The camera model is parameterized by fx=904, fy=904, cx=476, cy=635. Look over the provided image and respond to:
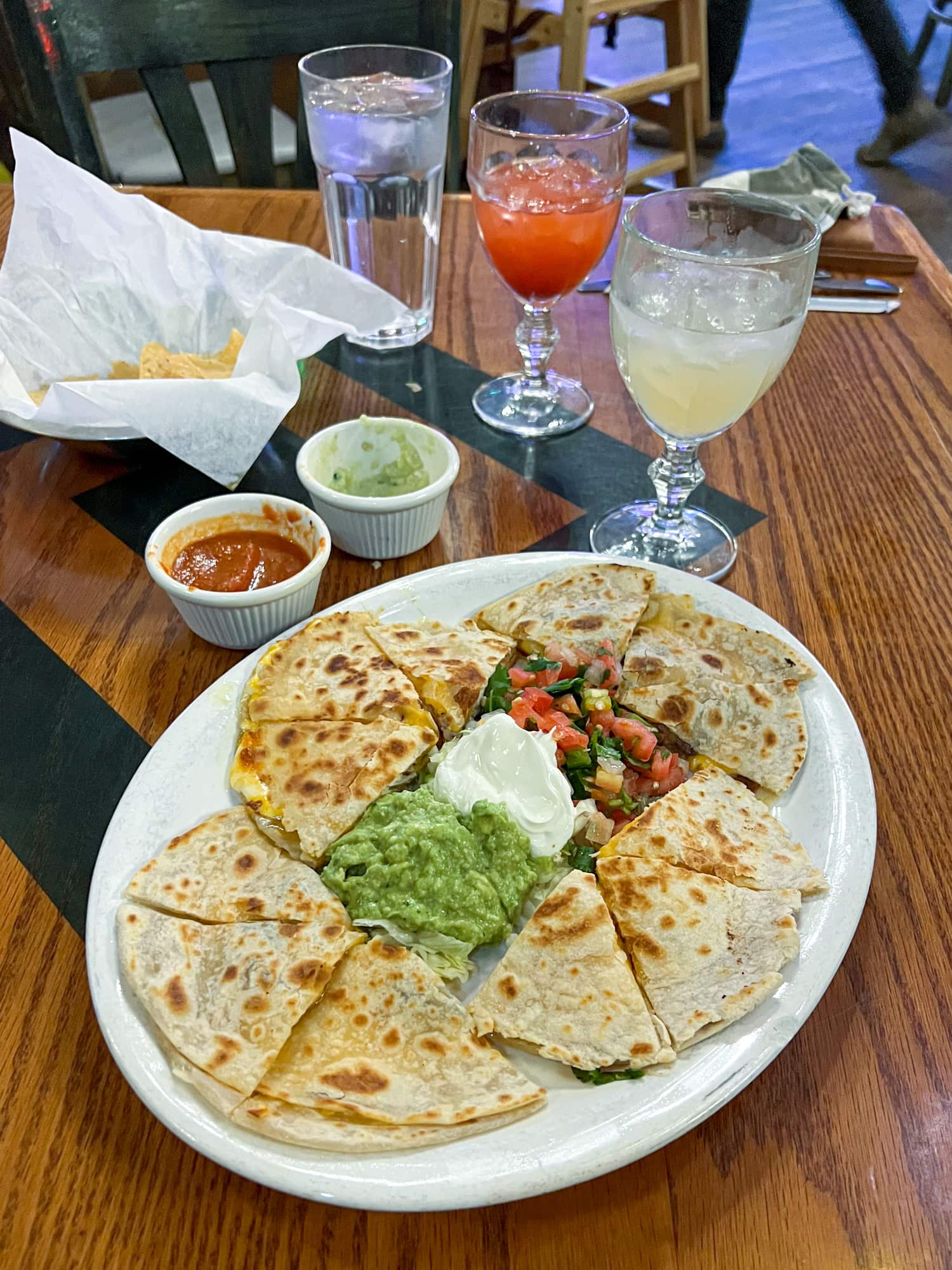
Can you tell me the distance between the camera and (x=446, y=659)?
1.74m

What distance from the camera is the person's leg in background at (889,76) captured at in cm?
832

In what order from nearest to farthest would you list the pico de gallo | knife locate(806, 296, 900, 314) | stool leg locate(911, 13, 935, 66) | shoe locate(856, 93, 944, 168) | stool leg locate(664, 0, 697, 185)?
1. the pico de gallo
2. knife locate(806, 296, 900, 314)
3. stool leg locate(664, 0, 697, 185)
4. shoe locate(856, 93, 944, 168)
5. stool leg locate(911, 13, 935, 66)

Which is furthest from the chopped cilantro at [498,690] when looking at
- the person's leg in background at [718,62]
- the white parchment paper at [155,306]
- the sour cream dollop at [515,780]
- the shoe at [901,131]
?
the shoe at [901,131]

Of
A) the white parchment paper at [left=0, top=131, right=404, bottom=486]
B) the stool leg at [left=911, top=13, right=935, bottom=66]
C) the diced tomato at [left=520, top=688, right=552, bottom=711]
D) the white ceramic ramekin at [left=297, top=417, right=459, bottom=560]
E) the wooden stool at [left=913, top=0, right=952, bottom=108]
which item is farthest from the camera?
the stool leg at [left=911, top=13, right=935, bottom=66]

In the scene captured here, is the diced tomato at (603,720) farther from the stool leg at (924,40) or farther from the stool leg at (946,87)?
the stool leg at (946,87)

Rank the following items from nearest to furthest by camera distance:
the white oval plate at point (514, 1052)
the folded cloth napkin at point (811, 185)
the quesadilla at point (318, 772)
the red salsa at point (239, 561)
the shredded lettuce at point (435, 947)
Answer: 1. the white oval plate at point (514, 1052)
2. the shredded lettuce at point (435, 947)
3. the quesadilla at point (318, 772)
4. the red salsa at point (239, 561)
5. the folded cloth napkin at point (811, 185)

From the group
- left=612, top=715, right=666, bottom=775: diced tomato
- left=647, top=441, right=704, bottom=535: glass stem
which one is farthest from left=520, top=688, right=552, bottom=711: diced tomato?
left=647, top=441, right=704, bottom=535: glass stem

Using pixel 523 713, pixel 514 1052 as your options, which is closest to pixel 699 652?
pixel 523 713

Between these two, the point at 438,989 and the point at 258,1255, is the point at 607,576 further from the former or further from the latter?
the point at 258,1255

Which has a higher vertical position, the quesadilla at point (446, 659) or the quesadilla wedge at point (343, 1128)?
the quesadilla wedge at point (343, 1128)

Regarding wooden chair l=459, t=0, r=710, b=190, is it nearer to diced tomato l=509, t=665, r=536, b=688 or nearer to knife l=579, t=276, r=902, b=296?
knife l=579, t=276, r=902, b=296

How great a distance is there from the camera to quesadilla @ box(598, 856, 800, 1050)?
4.00ft

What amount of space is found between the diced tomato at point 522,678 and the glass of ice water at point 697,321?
1.61 feet

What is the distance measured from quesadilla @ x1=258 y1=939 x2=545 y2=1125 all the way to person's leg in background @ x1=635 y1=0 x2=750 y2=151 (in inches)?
309
